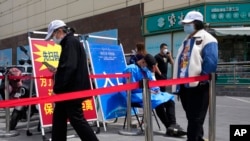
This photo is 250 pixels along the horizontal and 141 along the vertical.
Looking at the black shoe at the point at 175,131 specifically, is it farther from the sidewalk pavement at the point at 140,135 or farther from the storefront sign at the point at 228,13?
the storefront sign at the point at 228,13

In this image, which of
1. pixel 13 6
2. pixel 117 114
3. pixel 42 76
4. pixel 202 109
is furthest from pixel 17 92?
pixel 13 6

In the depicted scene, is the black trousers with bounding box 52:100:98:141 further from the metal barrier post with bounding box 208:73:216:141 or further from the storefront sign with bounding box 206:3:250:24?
the storefront sign with bounding box 206:3:250:24

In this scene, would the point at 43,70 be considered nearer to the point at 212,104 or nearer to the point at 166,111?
the point at 166,111

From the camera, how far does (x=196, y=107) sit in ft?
15.3

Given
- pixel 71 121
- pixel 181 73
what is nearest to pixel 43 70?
pixel 71 121

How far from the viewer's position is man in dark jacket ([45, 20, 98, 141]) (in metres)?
4.73

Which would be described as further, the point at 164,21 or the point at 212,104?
the point at 164,21

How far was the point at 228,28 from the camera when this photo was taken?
60.0ft

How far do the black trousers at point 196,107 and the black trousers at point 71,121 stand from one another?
1219 mm

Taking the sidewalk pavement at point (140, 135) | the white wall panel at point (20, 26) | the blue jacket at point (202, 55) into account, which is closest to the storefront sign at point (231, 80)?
the sidewalk pavement at point (140, 135)

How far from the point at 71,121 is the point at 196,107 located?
1584 millimetres

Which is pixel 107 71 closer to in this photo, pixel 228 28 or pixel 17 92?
pixel 17 92

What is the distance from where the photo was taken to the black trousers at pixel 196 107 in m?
4.65

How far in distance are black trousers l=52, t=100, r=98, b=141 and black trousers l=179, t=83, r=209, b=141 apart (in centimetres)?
122
